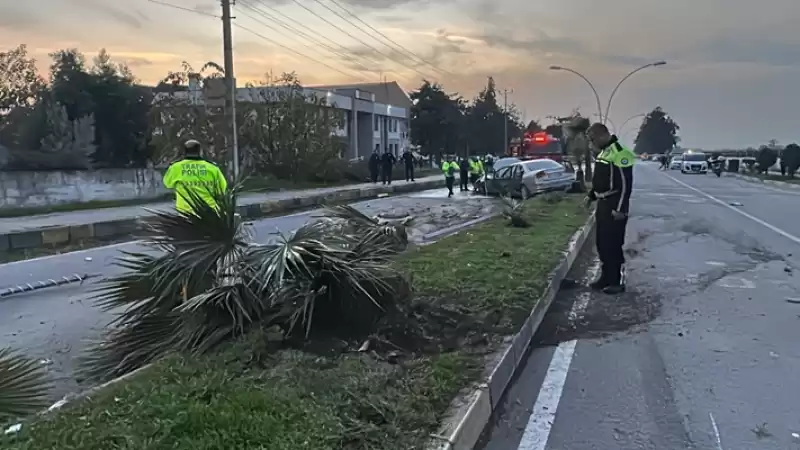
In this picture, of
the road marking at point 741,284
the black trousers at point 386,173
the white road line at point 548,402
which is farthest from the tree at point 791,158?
the white road line at point 548,402

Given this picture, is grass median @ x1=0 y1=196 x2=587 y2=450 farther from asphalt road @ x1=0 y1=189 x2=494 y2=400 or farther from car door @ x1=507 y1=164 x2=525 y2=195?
car door @ x1=507 y1=164 x2=525 y2=195

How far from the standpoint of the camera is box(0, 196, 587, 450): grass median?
3641 millimetres

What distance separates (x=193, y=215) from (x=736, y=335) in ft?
16.2

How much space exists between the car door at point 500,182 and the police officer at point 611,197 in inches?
726

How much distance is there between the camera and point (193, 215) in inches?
222

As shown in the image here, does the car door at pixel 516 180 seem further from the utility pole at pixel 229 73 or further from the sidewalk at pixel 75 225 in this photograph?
the utility pole at pixel 229 73

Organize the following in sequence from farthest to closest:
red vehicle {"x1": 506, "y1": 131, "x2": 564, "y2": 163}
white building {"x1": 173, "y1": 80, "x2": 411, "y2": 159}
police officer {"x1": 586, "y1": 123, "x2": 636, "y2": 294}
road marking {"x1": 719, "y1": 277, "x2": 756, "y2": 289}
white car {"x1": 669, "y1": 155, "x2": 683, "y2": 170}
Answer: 1. white car {"x1": 669, "y1": 155, "x2": 683, "y2": 170}
2. white building {"x1": 173, "y1": 80, "x2": 411, "y2": 159}
3. red vehicle {"x1": 506, "y1": 131, "x2": 564, "y2": 163}
4. road marking {"x1": 719, "y1": 277, "x2": 756, "y2": 289}
5. police officer {"x1": 586, "y1": 123, "x2": 636, "y2": 294}

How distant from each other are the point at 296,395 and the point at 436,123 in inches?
3166

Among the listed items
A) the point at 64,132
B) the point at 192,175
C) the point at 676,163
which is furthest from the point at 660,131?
the point at 192,175

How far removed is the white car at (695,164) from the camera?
64312 millimetres

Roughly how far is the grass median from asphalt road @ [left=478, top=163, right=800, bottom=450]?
49 centimetres

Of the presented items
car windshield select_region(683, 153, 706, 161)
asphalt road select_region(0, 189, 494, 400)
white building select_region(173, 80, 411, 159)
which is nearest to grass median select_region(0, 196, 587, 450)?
asphalt road select_region(0, 189, 494, 400)

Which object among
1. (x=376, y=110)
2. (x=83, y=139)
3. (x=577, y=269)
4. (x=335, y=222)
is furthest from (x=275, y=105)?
(x=376, y=110)

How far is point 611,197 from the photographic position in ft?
29.2
